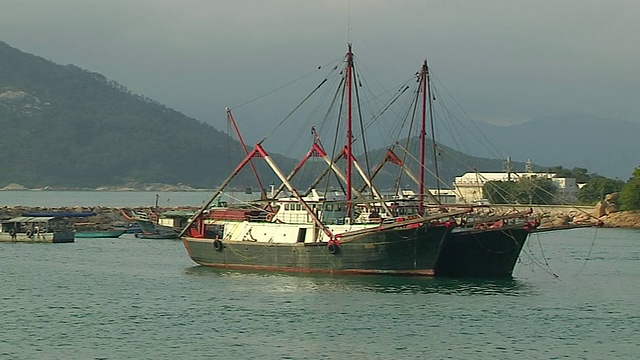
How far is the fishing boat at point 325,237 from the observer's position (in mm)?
51406

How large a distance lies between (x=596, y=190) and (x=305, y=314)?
367 feet

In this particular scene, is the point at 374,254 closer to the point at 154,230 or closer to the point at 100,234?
the point at 154,230

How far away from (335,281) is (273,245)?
16.4 feet

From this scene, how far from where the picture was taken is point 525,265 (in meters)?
65.6

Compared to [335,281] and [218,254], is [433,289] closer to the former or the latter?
[335,281]

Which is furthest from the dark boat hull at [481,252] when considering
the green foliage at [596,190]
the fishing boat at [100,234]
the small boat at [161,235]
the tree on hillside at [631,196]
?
the green foliage at [596,190]

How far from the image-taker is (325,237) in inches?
2109

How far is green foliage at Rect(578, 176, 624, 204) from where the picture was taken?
14388 centimetres

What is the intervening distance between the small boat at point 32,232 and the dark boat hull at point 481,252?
122 ft

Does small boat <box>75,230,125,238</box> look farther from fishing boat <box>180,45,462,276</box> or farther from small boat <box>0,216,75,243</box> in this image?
fishing boat <box>180,45,462,276</box>

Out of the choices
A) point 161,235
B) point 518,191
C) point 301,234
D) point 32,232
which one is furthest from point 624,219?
point 301,234

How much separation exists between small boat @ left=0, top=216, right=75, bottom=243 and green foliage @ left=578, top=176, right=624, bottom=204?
7890 centimetres

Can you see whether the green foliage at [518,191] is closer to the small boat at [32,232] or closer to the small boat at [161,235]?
the small boat at [161,235]

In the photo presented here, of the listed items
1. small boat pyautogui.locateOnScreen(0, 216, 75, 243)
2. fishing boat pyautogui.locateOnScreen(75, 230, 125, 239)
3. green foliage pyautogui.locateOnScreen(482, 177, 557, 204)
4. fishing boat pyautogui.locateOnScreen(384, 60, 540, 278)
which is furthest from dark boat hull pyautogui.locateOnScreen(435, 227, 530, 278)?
green foliage pyautogui.locateOnScreen(482, 177, 557, 204)
